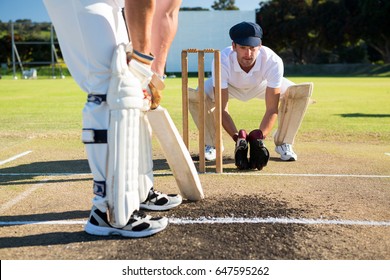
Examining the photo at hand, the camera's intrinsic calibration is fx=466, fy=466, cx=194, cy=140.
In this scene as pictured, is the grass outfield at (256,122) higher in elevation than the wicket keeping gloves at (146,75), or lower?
lower

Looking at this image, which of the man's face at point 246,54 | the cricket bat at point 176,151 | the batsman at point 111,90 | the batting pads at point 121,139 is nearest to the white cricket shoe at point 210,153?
the man's face at point 246,54

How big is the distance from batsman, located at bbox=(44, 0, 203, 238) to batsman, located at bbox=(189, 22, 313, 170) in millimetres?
1895

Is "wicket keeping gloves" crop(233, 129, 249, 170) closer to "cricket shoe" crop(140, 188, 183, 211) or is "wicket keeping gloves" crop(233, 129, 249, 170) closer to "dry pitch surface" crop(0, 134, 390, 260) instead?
"dry pitch surface" crop(0, 134, 390, 260)

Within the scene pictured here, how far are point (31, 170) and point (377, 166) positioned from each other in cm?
337

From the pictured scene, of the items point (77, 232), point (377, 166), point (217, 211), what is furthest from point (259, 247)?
point (377, 166)

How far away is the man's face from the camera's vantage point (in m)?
4.61

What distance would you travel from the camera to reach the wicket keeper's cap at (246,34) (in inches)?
175

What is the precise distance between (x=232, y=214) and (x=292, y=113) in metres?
2.38

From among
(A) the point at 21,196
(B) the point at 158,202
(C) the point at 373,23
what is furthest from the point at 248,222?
(C) the point at 373,23

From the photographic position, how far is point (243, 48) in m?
4.62

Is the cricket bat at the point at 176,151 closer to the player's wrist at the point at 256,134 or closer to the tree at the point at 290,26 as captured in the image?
the player's wrist at the point at 256,134

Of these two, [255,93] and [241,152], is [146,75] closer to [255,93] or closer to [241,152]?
[241,152]

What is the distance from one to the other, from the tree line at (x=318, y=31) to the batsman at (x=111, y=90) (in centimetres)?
4866

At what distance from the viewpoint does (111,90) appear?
250 centimetres
